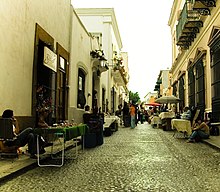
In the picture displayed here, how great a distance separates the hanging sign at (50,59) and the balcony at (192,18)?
6918 mm

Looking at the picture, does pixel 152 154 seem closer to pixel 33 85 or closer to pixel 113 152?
pixel 113 152

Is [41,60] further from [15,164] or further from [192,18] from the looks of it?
[192,18]

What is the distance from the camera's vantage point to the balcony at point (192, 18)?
1556cm

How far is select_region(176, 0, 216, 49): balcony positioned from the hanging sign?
692 centimetres

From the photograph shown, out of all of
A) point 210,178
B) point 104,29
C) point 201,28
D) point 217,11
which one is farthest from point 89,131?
point 104,29

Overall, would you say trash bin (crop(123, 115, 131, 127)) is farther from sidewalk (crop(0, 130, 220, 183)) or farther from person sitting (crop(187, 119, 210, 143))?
sidewalk (crop(0, 130, 220, 183))

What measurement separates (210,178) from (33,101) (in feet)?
21.7

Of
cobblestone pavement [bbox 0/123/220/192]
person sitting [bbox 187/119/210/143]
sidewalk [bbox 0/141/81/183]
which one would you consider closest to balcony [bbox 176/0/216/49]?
person sitting [bbox 187/119/210/143]

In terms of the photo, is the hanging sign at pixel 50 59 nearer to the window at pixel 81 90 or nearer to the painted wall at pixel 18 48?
the painted wall at pixel 18 48

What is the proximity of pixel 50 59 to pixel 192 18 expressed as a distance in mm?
8771

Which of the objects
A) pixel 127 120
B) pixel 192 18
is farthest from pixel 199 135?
pixel 127 120

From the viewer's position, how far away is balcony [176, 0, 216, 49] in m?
15.6

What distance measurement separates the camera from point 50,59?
1206 centimetres

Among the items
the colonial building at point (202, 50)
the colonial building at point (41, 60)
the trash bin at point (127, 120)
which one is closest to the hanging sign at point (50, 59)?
the colonial building at point (41, 60)
